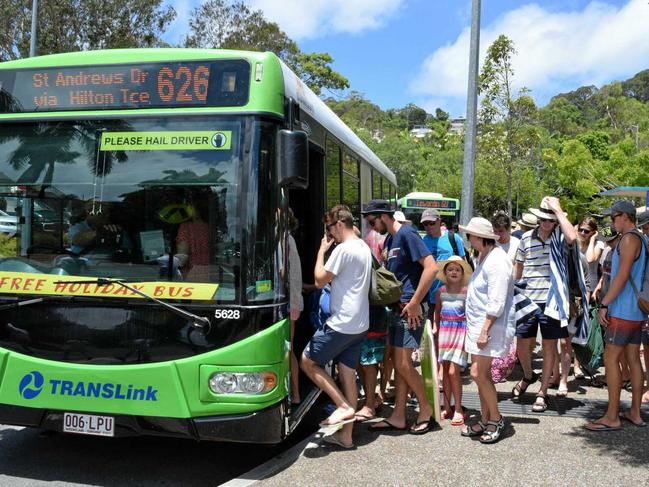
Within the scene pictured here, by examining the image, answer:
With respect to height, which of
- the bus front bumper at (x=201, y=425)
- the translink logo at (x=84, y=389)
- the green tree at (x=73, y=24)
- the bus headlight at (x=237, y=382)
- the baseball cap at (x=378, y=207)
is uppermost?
the green tree at (x=73, y=24)

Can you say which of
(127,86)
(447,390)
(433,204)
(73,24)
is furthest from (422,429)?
(73,24)

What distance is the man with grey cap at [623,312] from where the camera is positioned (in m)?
5.23

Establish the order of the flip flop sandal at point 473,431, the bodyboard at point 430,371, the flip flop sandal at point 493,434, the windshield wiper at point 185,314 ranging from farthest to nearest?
the bodyboard at point 430,371 → the flip flop sandal at point 473,431 → the flip flop sandal at point 493,434 → the windshield wiper at point 185,314

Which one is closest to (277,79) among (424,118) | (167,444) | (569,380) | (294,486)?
(294,486)

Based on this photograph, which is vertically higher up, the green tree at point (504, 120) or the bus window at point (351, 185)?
the green tree at point (504, 120)

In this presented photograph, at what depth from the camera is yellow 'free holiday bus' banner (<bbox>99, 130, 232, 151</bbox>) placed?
4.14 metres

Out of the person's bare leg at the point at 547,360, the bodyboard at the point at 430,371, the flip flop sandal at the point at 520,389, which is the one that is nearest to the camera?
the bodyboard at the point at 430,371

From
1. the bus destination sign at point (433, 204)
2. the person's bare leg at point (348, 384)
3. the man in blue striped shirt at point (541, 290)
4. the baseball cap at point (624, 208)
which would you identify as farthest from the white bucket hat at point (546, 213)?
the bus destination sign at point (433, 204)

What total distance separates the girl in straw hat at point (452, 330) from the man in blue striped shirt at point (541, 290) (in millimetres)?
833

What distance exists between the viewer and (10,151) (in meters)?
4.45

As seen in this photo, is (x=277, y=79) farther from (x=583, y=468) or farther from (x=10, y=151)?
(x=583, y=468)

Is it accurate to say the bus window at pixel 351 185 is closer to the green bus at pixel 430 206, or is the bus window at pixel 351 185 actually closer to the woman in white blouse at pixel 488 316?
the woman in white blouse at pixel 488 316

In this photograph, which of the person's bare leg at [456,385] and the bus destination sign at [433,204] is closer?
the person's bare leg at [456,385]

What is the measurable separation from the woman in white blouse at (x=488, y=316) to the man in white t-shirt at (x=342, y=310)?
2.93 ft
